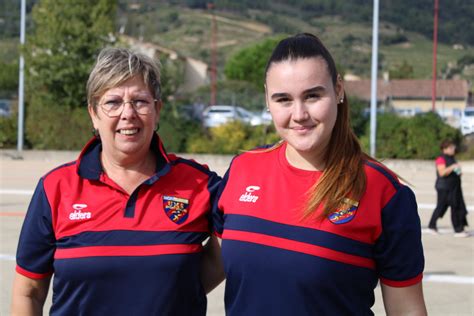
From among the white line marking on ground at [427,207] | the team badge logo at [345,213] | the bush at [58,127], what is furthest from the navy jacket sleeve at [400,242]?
the bush at [58,127]

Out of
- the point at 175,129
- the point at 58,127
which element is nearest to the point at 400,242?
the point at 175,129

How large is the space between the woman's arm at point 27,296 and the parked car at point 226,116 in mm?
24216

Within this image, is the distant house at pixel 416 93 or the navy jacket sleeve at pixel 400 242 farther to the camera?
the distant house at pixel 416 93

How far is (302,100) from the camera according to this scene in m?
2.69

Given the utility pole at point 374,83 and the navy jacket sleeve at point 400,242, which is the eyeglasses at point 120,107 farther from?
the utility pole at point 374,83

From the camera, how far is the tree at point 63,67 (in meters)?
27.8

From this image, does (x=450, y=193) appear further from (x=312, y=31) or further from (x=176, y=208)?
(x=312, y=31)

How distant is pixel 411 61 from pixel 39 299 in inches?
4707

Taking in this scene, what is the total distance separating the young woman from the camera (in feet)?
8.79

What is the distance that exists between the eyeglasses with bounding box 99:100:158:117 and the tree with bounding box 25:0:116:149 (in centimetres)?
2498

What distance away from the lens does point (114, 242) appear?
3.07 metres

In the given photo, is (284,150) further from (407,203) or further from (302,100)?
(407,203)

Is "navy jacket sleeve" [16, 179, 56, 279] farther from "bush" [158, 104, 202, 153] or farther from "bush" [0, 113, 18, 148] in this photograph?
"bush" [0, 113, 18, 148]

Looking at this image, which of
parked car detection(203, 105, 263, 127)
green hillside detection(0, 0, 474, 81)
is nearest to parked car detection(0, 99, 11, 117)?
parked car detection(203, 105, 263, 127)
